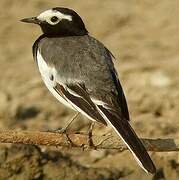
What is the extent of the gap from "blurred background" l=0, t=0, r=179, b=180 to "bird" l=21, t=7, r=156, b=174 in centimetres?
113

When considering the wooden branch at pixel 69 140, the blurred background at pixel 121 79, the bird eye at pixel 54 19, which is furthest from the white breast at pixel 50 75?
the blurred background at pixel 121 79

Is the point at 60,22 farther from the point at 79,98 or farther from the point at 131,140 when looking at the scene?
the point at 131,140

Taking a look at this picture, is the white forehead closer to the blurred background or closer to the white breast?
the white breast

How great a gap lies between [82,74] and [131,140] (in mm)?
788

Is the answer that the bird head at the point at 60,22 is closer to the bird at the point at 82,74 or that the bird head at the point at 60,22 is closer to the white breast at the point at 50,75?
the bird at the point at 82,74

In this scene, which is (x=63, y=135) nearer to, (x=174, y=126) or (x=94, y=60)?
(x=94, y=60)

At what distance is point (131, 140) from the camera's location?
22.8 ft

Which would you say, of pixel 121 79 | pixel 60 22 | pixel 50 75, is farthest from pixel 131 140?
pixel 121 79

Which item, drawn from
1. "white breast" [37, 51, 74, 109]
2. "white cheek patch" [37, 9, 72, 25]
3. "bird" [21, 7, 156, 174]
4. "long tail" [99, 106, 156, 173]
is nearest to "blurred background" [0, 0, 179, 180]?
"white breast" [37, 51, 74, 109]

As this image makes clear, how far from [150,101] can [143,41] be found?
205 cm

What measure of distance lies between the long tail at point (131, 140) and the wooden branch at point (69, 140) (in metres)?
0.26

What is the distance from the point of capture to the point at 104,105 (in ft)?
23.7

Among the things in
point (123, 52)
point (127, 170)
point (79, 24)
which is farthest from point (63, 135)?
point (123, 52)

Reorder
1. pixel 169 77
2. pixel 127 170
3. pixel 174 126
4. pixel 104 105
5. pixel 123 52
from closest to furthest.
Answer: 1. pixel 104 105
2. pixel 127 170
3. pixel 174 126
4. pixel 169 77
5. pixel 123 52
